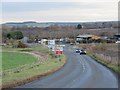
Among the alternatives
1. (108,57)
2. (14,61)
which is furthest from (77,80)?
(108,57)

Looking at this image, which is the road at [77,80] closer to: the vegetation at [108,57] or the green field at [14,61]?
the vegetation at [108,57]

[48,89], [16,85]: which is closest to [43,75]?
[16,85]

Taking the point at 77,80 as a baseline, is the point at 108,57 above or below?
below

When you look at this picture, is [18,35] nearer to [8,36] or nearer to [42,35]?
[8,36]

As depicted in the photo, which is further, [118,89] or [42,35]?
[42,35]

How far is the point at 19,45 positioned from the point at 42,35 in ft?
286

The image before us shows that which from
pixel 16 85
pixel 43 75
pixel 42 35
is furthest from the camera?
pixel 42 35

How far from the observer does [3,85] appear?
2083 centimetres

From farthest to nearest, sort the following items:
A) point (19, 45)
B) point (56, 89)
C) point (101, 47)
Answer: point (19, 45) < point (101, 47) < point (56, 89)

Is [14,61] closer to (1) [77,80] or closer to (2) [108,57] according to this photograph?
(2) [108,57]

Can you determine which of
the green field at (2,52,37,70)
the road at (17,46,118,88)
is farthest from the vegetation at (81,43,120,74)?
the green field at (2,52,37,70)

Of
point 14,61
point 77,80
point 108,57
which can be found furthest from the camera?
point 108,57

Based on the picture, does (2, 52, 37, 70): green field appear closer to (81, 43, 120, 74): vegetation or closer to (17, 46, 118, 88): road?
(17, 46, 118, 88): road

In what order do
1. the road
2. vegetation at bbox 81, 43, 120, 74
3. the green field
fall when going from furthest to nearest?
vegetation at bbox 81, 43, 120, 74
the green field
the road
